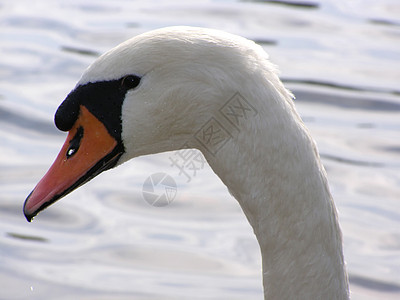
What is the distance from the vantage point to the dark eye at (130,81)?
10.4 ft

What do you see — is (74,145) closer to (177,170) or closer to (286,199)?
(286,199)

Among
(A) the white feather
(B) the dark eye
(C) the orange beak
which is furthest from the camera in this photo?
(C) the orange beak

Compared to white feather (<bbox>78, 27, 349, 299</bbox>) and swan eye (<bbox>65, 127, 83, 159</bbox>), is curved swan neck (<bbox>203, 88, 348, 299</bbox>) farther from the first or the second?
swan eye (<bbox>65, 127, 83, 159</bbox>)

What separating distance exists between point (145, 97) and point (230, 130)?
32 centimetres

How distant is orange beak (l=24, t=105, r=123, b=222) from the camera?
10.9ft

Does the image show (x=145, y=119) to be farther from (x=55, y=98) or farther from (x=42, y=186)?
(x=55, y=98)

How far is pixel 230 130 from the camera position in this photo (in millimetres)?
3121

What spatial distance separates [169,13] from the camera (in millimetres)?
10438

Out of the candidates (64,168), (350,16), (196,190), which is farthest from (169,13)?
(64,168)

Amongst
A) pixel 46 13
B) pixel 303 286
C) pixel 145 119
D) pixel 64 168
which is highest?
pixel 145 119

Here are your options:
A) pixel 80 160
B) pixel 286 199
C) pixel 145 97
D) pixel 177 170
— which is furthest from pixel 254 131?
pixel 177 170

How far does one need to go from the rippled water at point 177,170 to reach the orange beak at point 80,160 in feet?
6.54

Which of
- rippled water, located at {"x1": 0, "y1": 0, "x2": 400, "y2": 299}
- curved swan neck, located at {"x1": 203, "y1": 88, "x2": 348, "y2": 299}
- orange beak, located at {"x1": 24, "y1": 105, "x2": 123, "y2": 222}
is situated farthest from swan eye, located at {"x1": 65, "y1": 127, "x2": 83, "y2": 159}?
rippled water, located at {"x1": 0, "y1": 0, "x2": 400, "y2": 299}

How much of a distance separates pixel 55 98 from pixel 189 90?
202 inches
